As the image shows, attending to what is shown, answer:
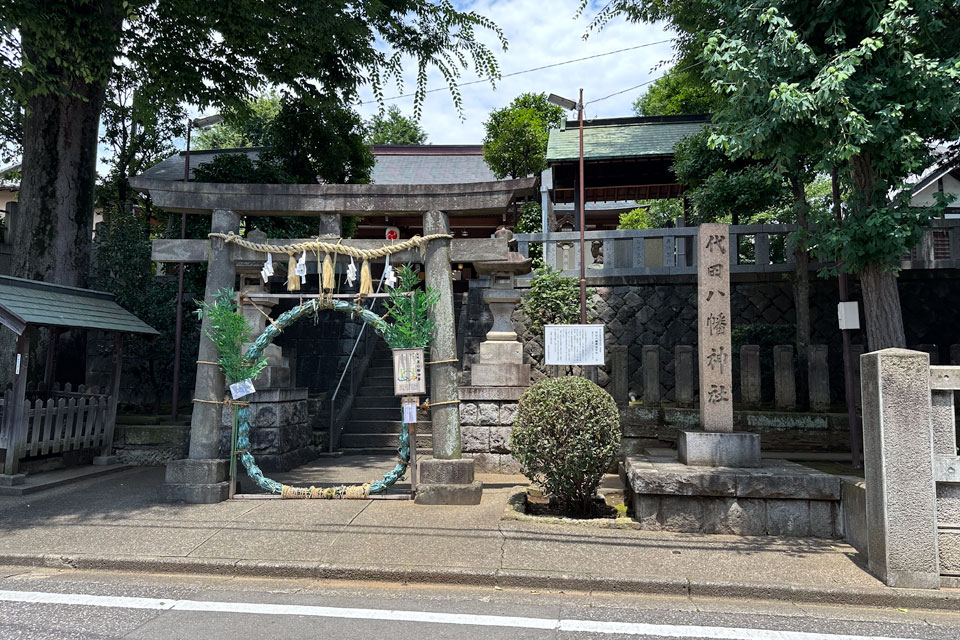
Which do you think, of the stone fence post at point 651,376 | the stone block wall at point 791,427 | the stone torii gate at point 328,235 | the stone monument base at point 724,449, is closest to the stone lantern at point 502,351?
the stone torii gate at point 328,235

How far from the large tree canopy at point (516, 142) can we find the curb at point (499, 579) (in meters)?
17.6

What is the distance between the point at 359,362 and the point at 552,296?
5048 mm

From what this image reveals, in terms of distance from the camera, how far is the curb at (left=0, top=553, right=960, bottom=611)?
4.69 m

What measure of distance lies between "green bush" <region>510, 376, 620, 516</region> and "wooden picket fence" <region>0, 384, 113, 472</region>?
7076 mm

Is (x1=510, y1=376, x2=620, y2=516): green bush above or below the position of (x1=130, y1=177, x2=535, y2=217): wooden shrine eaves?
below

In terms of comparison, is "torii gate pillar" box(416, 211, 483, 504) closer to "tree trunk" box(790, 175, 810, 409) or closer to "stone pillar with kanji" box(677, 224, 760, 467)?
"stone pillar with kanji" box(677, 224, 760, 467)

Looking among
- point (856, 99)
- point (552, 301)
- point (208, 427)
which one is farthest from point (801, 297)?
point (208, 427)

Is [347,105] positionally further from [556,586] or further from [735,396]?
[556,586]

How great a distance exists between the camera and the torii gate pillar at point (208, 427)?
739 cm

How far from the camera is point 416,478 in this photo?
7.64 metres

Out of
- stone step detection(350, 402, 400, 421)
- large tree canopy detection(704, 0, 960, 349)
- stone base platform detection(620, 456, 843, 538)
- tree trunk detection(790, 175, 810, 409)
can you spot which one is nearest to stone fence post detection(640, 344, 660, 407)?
tree trunk detection(790, 175, 810, 409)

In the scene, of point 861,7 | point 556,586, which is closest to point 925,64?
point 861,7

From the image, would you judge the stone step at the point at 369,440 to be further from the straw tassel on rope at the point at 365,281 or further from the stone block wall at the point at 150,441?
the straw tassel on rope at the point at 365,281

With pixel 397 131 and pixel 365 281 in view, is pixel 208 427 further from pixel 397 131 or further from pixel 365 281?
pixel 397 131
